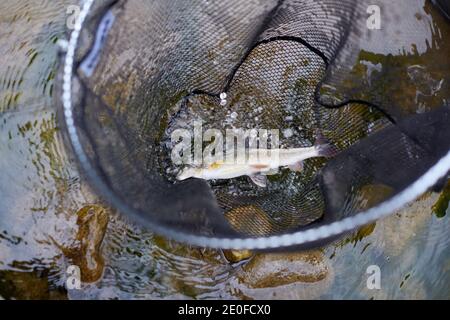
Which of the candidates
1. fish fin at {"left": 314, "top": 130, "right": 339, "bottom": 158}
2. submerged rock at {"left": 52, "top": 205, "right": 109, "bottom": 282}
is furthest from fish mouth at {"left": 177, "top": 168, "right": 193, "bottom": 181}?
fish fin at {"left": 314, "top": 130, "right": 339, "bottom": 158}

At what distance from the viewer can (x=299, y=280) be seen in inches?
119

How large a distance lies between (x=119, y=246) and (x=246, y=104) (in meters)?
1.24

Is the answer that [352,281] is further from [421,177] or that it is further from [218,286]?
[421,177]

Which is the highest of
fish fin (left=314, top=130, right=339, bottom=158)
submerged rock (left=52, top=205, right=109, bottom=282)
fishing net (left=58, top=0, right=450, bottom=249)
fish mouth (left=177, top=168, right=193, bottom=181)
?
fishing net (left=58, top=0, right=450, bottom=249)

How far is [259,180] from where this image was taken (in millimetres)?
3049

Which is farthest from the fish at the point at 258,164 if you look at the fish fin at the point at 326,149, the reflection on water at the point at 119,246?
the reflection on water at the point at 119,246

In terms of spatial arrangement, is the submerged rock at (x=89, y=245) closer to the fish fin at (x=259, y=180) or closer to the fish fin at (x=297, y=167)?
the fish fin at (x=259, y=180)

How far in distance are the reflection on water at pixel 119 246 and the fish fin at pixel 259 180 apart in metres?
0.45

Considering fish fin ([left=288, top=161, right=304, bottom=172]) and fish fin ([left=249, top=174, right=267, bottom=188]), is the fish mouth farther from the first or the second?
fish fin ([left=288, top=161, right=304, bottom=172])

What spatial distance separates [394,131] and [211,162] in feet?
3.50

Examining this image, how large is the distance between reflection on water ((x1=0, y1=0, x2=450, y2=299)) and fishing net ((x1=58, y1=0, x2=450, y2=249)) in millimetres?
276

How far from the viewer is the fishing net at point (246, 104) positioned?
2396 millimetres

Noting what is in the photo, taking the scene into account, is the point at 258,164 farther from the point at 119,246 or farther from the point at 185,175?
the point at 119,246

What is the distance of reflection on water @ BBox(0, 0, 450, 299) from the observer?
2.94 meters
